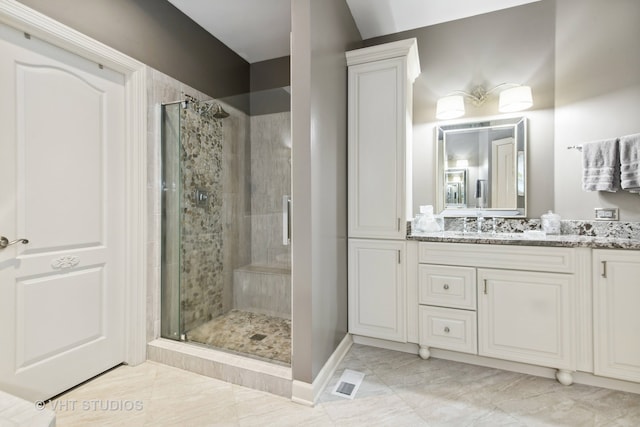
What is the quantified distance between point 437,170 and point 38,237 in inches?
110

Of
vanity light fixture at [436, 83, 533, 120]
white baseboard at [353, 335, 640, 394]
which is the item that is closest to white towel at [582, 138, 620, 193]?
vanity light fixture at [436, 83, 533, 120]

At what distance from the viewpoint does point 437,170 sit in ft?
8.32

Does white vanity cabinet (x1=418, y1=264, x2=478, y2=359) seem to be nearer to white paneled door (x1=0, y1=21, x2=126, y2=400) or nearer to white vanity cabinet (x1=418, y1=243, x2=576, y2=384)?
white vanity cabinet (x1=418, y1=243, x2=576, y2=384)

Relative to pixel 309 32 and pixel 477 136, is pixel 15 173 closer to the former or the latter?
pixel 309 32

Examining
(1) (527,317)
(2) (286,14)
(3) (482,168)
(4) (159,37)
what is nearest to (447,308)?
(1) (527,317)

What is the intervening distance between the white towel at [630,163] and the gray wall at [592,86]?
173mm

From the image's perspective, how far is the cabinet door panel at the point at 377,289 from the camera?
2.14m

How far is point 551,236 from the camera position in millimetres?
1993

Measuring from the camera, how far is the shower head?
2.45 meters

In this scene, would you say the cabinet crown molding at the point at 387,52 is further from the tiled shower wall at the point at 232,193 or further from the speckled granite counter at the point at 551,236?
the speckled granite counter at the point at 551,236

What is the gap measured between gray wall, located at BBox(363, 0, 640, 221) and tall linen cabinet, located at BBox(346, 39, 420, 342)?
0.47 meters

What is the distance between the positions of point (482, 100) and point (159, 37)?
2.62 metres

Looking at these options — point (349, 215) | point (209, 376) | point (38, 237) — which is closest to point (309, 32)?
point (349, 215)

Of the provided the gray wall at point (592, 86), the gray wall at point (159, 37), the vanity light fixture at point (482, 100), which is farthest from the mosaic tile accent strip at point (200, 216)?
the gray wall at point (592, 86)
